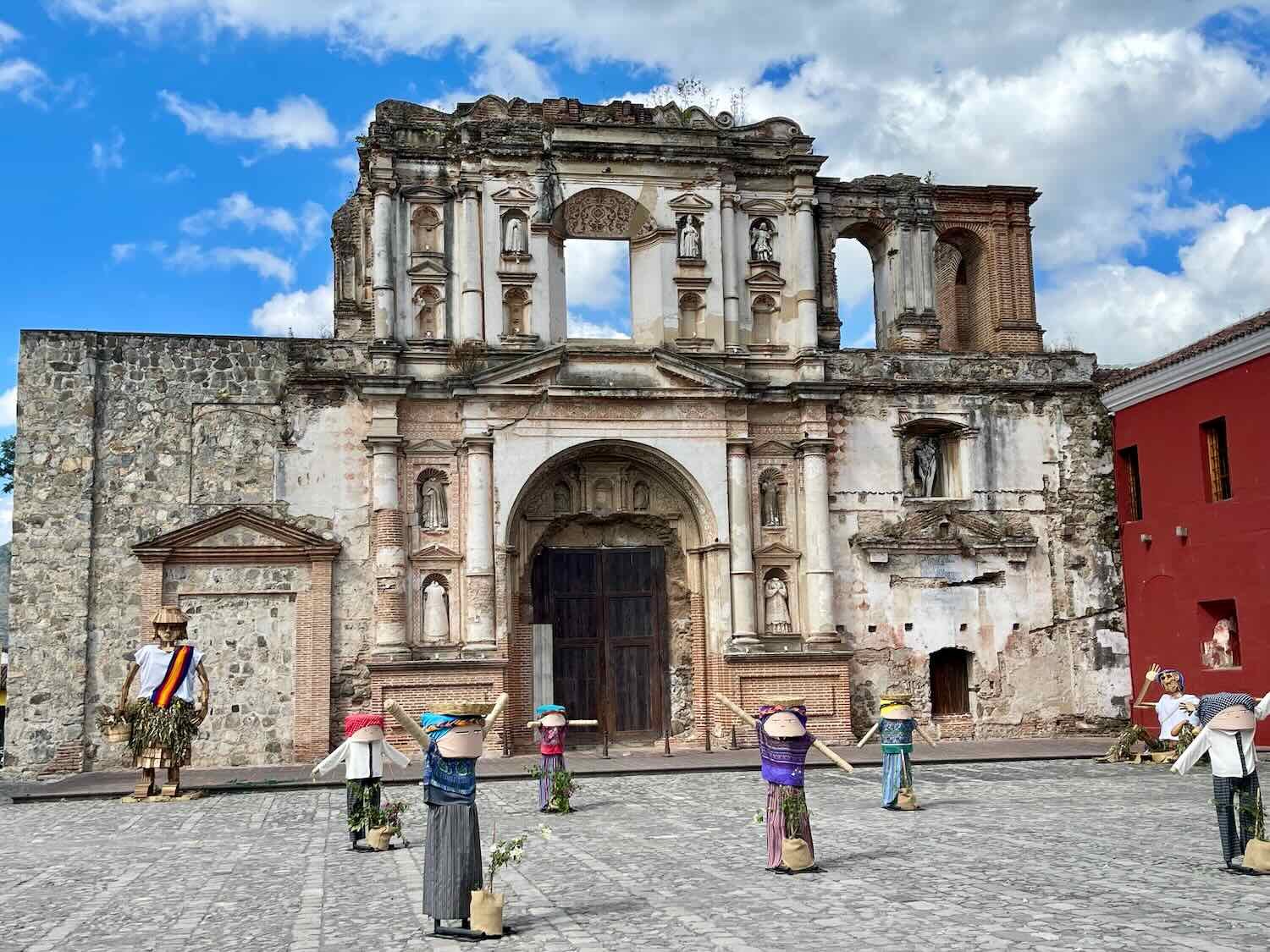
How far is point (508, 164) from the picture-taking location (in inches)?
916

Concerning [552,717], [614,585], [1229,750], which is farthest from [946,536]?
[1229,750]

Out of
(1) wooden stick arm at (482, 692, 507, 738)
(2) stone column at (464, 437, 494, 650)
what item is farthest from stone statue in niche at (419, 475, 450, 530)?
(1) wooden stick arm at (482, 692, 507, 738)

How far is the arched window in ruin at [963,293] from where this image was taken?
84.5ft

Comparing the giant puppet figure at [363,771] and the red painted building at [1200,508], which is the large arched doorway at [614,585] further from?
the giant puppet figure at [363,771]

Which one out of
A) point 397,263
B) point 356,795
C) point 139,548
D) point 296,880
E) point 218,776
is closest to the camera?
point 296,880

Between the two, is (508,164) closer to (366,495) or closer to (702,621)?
(366,495)

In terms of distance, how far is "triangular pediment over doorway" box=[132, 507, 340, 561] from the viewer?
21.3 metres

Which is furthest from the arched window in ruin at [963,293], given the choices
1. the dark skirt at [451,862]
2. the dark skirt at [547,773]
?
the dark skirt at [451,862]

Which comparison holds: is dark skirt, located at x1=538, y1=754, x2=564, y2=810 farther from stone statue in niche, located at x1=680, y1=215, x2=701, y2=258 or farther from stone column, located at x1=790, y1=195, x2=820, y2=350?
stone statue in niche, located at x1=680, y1=215, x2=701, y2=258

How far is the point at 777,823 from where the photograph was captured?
420 inches

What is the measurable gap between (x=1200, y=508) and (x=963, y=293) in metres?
8.33

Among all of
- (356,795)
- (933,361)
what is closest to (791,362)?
(933,361)

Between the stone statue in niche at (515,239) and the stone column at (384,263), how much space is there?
79.4 inches

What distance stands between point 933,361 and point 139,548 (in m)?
14.2
